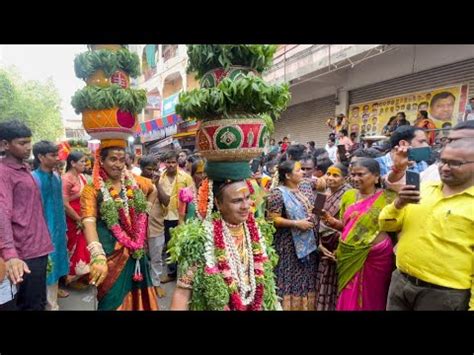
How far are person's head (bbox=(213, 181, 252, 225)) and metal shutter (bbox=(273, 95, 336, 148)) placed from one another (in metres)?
9.60

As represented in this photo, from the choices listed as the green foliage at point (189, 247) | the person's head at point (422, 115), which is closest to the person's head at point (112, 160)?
the green foliage at point (189, 247)

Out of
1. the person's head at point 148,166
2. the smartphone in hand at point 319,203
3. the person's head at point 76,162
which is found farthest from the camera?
the person's head at point 148,166

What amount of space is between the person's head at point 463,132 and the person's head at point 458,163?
3 centimetres

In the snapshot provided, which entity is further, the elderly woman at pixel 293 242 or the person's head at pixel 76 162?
the person's head at pixel 76 162

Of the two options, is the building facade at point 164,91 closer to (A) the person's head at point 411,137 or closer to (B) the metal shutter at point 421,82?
(B) the metal shutter at point 421,82

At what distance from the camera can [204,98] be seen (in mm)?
2059

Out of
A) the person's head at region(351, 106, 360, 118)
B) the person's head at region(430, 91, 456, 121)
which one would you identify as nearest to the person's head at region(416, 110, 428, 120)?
the person's head at region(430, 91, 456, 121)

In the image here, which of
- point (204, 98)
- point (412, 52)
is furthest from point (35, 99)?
point (204, 98)

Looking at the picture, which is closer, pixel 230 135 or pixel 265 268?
pixel 230 135

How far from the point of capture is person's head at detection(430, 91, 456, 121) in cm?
751

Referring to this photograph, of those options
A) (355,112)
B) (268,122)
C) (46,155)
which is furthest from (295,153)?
(355,112)

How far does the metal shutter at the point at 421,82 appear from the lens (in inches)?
286
